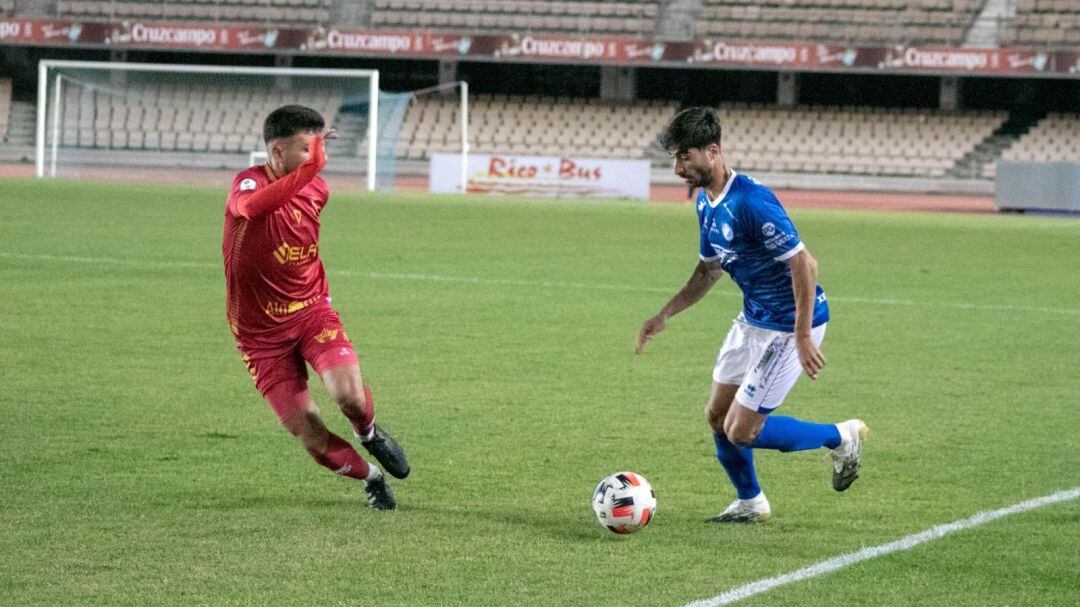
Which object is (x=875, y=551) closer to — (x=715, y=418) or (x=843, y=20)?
(x=715, y=418)

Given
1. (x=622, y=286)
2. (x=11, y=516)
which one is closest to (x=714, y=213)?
(x=11, y=516)

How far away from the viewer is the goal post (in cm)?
3419

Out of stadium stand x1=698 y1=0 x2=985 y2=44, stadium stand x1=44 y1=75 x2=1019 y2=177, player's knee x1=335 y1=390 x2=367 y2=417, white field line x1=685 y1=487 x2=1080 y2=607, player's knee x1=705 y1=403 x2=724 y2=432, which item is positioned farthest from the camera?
stadium stand x1=698 y1=0 x2=985 y2=44

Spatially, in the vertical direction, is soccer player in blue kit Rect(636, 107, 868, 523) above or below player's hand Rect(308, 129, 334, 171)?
below

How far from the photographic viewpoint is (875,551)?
5.63m

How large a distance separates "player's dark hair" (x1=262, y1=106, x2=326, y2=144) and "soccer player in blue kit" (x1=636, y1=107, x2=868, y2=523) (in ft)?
4.70

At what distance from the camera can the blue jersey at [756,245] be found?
5758 millimetres

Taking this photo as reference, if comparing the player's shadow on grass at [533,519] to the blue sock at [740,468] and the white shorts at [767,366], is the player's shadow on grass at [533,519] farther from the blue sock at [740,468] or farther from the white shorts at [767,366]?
the white shorts at [767,366]

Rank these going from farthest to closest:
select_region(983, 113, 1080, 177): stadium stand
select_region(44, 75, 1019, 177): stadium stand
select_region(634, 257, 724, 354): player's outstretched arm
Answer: select_region(44, 75, 1019, 177): stadium stand < select_region(983, 113, 1080, 177): stadium stand < select_region(634, 257, 724, 354): player's outstretched arm

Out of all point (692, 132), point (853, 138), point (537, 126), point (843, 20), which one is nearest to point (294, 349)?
point (692, 132)

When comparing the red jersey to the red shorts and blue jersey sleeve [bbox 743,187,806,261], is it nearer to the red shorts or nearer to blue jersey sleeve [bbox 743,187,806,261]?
the red shorts

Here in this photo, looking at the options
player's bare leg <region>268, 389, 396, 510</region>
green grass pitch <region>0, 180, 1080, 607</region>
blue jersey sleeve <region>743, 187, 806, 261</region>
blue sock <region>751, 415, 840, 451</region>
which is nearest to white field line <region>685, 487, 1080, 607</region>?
green grass pitch <region>0, 180, 1080, 607</region>

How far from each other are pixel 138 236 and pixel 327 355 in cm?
1484

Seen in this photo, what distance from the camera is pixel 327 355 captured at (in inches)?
240
